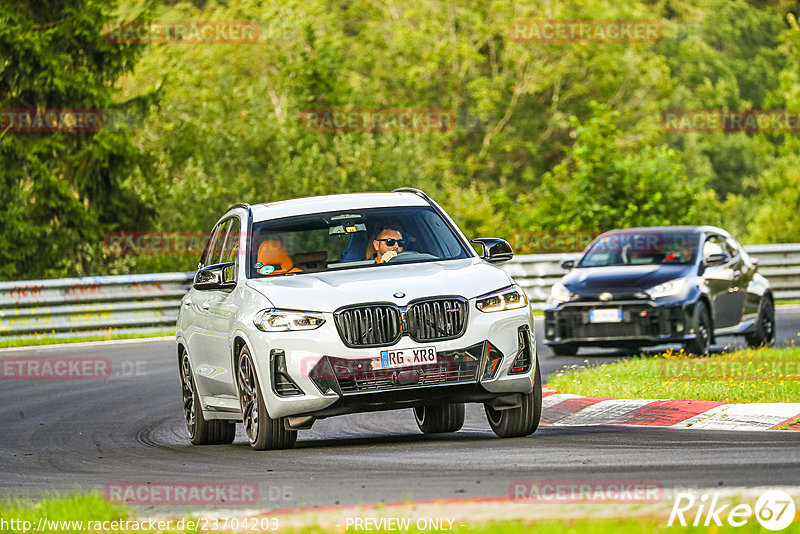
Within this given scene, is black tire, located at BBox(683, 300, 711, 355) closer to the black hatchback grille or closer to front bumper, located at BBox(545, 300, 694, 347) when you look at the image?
front bumper, located at BBox(545, 300, 694, 347)

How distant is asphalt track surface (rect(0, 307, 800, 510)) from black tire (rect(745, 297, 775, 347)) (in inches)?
276

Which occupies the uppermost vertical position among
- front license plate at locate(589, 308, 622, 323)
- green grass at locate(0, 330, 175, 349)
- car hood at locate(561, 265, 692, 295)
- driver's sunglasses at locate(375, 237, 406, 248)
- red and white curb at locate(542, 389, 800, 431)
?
driver's sunglasses at locate(375, 237, 406, 248)

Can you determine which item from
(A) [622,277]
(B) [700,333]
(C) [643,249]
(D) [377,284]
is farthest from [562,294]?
(D) [377,284]

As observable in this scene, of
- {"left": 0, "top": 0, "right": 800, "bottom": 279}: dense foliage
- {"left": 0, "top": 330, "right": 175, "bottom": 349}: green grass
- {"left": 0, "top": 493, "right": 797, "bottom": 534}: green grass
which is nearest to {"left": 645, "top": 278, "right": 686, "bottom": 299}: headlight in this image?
{"left": 0, "top": 330, "right": 175, "bottom": 349}: green grass

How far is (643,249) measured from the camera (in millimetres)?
18750

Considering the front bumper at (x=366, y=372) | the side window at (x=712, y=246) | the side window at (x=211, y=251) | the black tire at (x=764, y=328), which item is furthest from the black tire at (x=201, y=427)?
the black tire at (x=764, y=328)

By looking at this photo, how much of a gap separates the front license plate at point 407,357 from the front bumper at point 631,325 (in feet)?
26.3

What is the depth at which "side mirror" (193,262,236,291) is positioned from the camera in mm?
10875

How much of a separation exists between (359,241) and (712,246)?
8.80 m

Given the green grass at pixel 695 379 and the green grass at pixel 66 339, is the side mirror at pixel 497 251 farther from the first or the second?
the green grass at pixel 66 339

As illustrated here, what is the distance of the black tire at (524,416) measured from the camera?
1036 centimetres

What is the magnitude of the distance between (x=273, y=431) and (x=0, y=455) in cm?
244

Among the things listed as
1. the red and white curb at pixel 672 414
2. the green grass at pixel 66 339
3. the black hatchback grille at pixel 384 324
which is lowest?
the green grass at pixel 66 339

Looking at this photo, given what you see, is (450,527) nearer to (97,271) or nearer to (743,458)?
(743,458)
